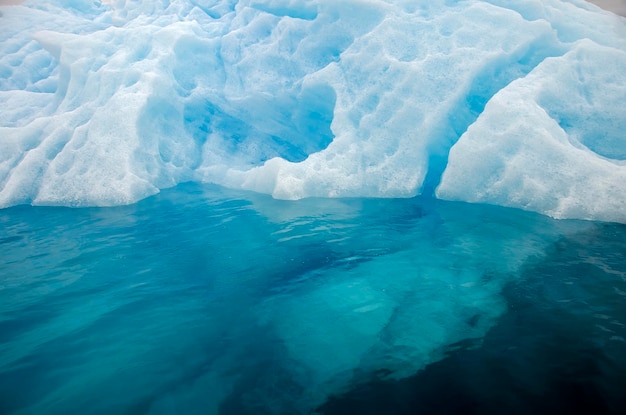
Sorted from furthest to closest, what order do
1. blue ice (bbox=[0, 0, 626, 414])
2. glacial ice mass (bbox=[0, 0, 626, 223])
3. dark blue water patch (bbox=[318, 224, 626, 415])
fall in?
glacial ice mass (bbox=[0, 0, 626, 223]) < blue ice (bbox=[0, 0, 626, 414]) < dark blue water patch (bbox=[318, 224, 626, 415])

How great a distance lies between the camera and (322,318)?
3.89 m

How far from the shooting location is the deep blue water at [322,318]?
287cm

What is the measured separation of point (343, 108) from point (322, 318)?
545 centimetres

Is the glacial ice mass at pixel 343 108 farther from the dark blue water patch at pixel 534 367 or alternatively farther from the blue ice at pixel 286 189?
the dark blue water patch at pixel 534 367

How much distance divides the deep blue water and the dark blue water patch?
1cm

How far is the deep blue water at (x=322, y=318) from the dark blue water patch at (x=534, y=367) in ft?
0.04

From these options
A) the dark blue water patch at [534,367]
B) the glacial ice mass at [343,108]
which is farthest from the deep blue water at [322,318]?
the glacial ice mass at [343,108]

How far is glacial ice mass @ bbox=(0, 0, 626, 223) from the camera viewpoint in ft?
22.0

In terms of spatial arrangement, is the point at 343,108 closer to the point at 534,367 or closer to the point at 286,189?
the point at 286,189

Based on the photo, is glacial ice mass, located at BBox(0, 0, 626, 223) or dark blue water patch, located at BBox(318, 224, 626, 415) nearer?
dark blue water patch, located at BBox(318, 224, 626, 415)

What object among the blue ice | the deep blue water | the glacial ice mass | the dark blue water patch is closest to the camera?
the dark blue water patch

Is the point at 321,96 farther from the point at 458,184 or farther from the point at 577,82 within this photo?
the point at 577,82

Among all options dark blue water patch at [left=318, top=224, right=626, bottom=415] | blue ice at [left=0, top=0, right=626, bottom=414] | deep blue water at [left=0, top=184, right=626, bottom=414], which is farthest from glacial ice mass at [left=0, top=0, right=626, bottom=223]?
dark blue water patch at [left=318, top=224, right=626, bottom=415]

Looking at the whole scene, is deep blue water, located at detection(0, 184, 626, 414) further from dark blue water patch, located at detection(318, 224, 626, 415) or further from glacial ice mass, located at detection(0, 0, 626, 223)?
glacial ice mass, located at detection(0, 0, 626, 223)
